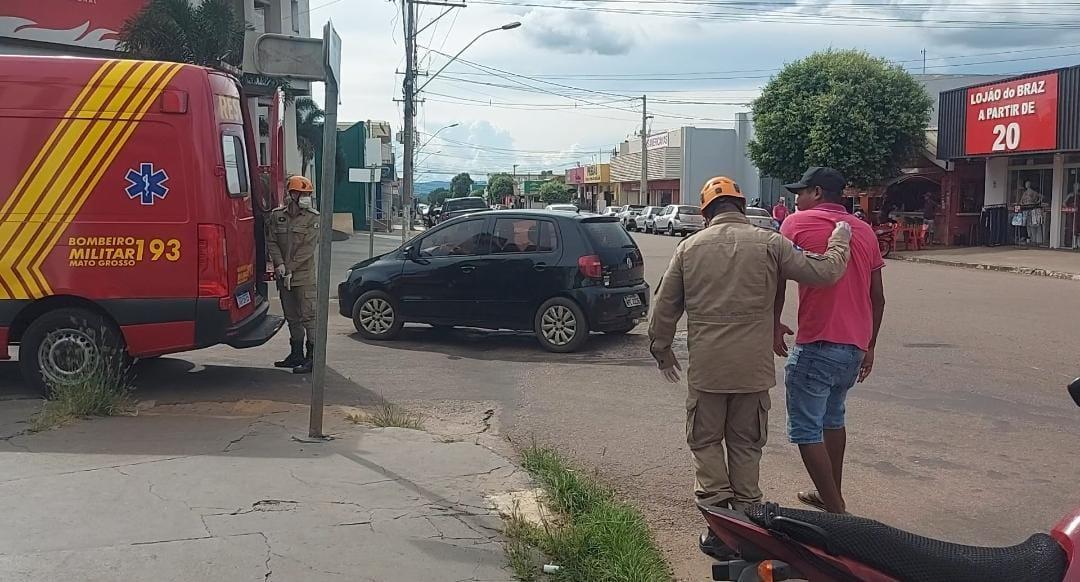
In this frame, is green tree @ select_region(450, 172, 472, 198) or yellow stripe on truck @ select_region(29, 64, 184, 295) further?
green tree @ select_region(450, 172, 472, 198)

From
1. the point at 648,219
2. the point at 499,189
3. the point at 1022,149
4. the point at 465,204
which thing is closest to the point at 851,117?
the point at 1022,149

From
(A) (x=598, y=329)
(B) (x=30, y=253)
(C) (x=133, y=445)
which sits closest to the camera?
(C) (x=133, y=445)

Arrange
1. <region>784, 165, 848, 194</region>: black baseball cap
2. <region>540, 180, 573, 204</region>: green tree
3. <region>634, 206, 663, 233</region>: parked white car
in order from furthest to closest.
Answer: <region>540, 180, 573, 204</region>: green tree → <region>634, 206, 663, 233</region>: parked white car → <region>784, 165, 848, 194</region>: black baseball cap

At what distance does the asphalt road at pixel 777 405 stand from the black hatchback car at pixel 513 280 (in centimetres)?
36

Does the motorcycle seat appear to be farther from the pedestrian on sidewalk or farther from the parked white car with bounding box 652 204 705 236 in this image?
the parked white car with bounding box 652 204 705 236

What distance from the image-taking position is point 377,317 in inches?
432

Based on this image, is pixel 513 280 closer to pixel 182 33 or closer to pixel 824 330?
pixel 824 330

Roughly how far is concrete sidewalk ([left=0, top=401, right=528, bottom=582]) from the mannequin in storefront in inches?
1011

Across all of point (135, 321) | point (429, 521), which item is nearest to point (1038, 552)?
point (429, 521)

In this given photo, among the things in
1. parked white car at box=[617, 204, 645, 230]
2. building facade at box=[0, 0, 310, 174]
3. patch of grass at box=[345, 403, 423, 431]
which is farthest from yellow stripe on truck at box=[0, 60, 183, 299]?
parked white car at box=[617, 204, 645, 230]

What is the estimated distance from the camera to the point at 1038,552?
9.41ft

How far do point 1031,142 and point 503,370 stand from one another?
851 inches

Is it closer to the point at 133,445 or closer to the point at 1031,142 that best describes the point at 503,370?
the point at 133,445

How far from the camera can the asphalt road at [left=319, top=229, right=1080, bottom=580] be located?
217 inches
